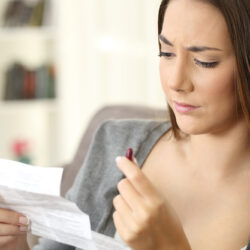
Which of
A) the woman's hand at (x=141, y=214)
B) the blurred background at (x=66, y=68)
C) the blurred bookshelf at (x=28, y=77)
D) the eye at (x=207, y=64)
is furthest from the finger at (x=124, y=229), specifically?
the blurred bookshelf at (x=28, y=77)

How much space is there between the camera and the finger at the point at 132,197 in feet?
3.37

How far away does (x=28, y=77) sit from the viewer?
3840 millimetres

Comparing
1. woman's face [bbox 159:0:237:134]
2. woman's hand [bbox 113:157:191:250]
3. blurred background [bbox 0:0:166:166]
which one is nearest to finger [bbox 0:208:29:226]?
woman's hand [bbox 113:157:191:250]

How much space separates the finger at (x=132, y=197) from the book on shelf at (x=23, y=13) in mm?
2942

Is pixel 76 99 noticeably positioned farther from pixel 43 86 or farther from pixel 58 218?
pixel 58 218

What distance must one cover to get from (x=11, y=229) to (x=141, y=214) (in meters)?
0.36

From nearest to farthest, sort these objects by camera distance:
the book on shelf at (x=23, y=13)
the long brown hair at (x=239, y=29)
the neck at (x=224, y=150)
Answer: the long brown hair at (x=239, y=29) → the neck at (x=224, y=150) → the book on shelf at (x=23, y=13)

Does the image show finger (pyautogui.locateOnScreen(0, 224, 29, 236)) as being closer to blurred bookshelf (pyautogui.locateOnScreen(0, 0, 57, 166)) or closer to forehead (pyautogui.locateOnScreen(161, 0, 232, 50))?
forehead (pyautogui.locateOnScreen(161, 0, 232, 50))

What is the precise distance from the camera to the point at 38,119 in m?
4.05

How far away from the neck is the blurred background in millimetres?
1833

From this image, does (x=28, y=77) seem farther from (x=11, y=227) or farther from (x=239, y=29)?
(x=239, y=29)

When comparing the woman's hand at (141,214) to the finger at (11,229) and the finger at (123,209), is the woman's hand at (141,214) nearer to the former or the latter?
the finger at (123,209)

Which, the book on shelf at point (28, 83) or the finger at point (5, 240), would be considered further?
the book on shelf at point (28, 83)

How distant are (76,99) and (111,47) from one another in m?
0.42
